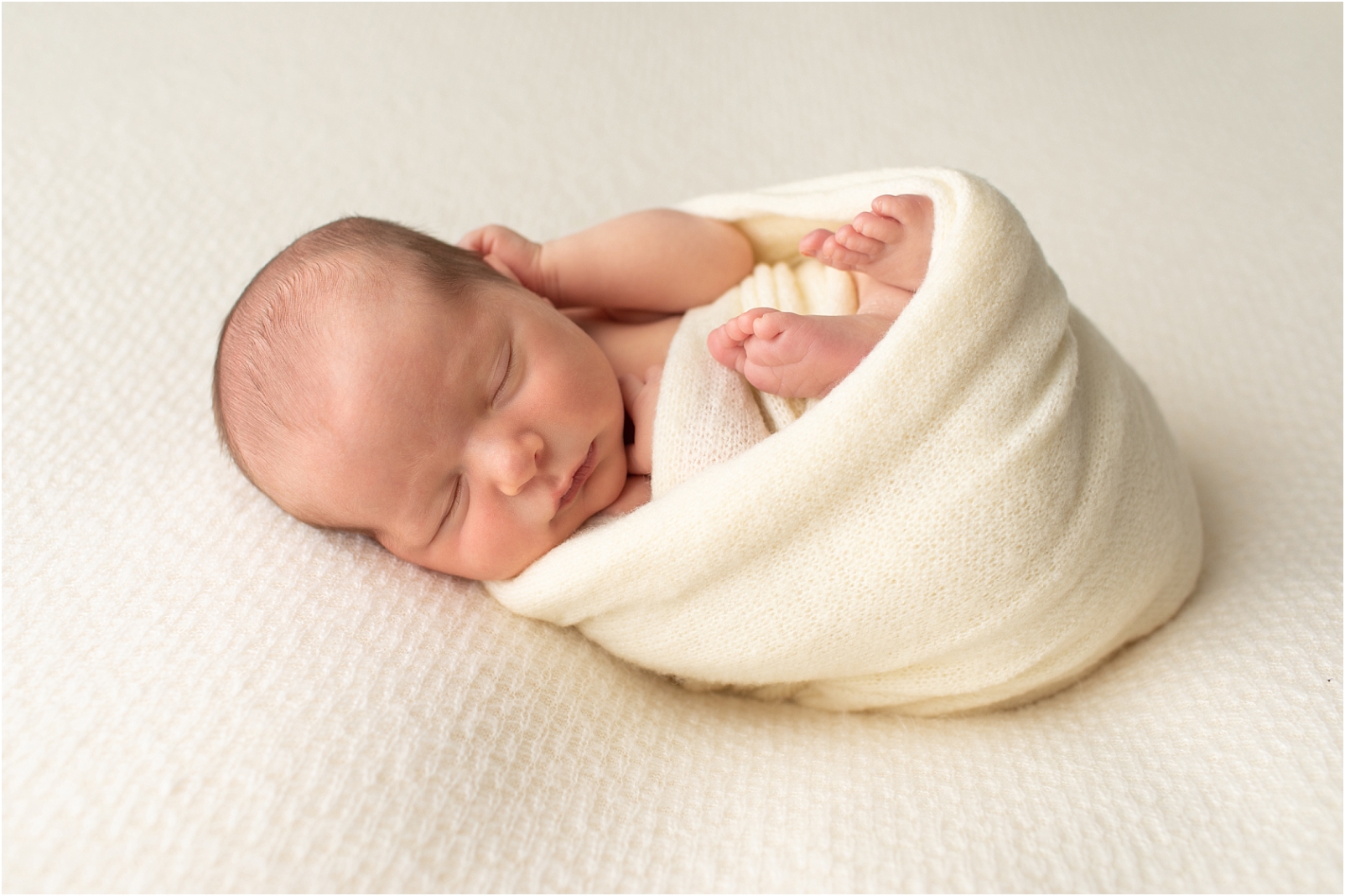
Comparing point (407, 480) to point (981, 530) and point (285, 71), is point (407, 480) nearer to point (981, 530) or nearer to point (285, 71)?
point (981, 530)

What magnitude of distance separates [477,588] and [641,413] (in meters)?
0.25

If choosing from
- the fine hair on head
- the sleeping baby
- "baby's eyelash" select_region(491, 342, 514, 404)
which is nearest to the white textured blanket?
the sleeping baby

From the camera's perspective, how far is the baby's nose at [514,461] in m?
0.85

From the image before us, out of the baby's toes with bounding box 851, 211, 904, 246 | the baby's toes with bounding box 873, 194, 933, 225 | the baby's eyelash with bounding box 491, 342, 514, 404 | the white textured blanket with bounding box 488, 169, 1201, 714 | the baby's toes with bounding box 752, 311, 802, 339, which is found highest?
the baby's toes with bounding box 873, 194, 933, 225

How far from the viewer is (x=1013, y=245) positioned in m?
0.85

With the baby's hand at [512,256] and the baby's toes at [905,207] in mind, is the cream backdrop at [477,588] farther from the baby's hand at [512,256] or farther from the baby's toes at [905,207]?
the baby's toes at [905,207]

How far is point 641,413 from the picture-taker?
1.00 meters

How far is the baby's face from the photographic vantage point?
86 cm

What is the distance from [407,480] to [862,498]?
424 mm

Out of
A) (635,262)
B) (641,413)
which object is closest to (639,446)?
(641,413)

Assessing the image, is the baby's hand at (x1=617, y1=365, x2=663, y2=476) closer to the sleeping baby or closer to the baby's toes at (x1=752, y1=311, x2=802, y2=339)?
the sleeping baby

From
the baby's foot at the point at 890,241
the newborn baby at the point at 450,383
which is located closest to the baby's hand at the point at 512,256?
the newborn baby at the point at 450,383

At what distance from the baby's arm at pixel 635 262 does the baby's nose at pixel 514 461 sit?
1.09 ft

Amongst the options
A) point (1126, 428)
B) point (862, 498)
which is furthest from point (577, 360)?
point (1126, 428)
